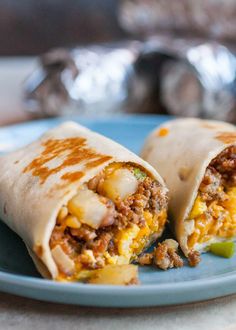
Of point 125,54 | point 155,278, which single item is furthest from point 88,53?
point 155,278

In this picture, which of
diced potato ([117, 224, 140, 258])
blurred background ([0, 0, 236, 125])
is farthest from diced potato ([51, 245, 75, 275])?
blurred background ([0, 0, 236, 125])

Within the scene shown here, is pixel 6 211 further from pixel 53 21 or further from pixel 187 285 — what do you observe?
pixel 53 21

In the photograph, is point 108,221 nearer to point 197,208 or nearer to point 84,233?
point 84,233

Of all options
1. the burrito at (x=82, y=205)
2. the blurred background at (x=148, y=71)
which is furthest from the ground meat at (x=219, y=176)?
the blurred background at (x=148, y=71)

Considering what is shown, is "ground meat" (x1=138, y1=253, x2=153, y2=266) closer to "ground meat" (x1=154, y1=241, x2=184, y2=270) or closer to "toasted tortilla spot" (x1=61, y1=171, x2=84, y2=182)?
"ground meat" (x1=154, y1=241, x2=184, y2=270)

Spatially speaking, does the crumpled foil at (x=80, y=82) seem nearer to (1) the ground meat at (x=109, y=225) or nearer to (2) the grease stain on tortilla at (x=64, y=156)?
(2) the grease stain on tortilla at (x=64, y=156)

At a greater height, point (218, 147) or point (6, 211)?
point (218, 147)
